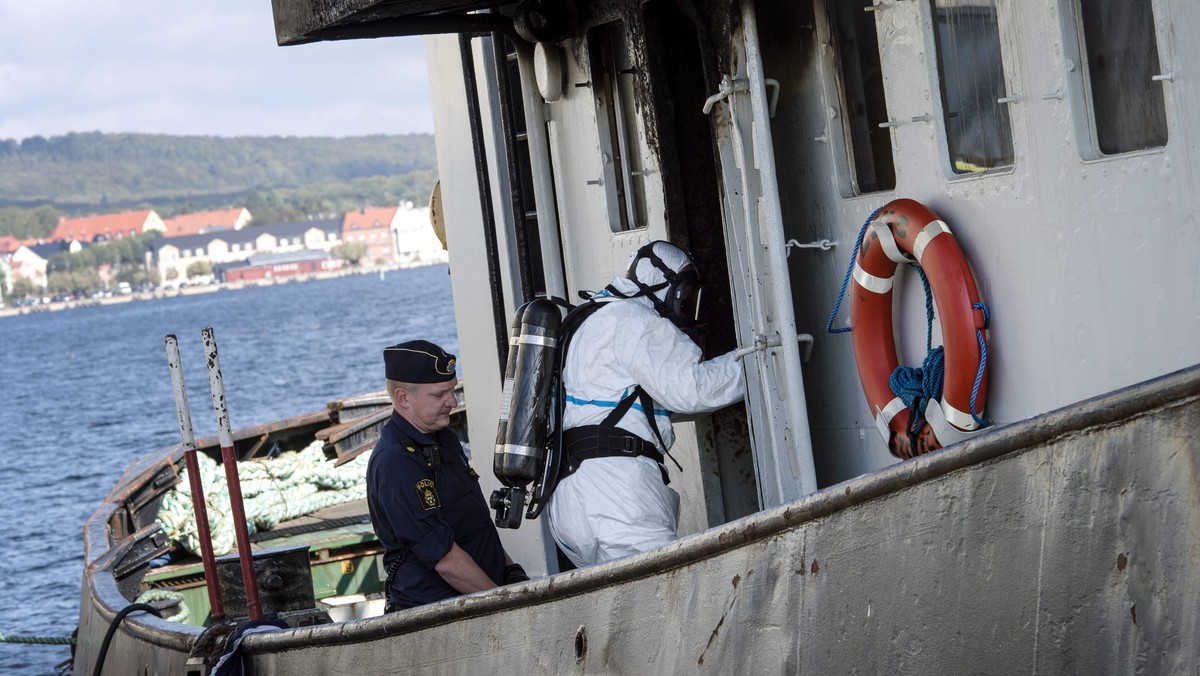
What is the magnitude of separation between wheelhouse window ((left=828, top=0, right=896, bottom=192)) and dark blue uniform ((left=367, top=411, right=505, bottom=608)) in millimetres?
1917

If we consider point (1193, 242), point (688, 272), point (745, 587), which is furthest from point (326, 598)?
point (1193, 242)

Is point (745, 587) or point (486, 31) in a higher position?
point (486, 31)

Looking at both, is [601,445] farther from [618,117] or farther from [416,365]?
[618,117]

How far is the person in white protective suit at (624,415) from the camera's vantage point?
4812 mm

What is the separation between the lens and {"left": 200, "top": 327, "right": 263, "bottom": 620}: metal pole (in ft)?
18.8

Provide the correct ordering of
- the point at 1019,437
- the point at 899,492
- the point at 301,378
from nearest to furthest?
the point at 1019,437
the point at 899,492
the point at 301,378

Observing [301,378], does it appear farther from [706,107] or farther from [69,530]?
[706,107]

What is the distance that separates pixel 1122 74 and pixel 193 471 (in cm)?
423

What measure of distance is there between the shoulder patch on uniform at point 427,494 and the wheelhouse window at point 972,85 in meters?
2.20

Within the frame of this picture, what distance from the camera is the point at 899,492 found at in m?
3.22

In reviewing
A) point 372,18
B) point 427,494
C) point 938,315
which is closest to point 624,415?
point 427,494

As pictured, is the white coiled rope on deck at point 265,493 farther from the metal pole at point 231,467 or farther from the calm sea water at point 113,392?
the calm sea water at point 113,392

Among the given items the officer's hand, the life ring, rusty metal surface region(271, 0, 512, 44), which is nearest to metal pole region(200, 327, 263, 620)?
the officer's hand

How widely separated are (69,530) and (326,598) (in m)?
19.7
